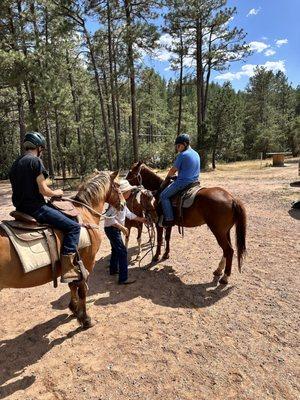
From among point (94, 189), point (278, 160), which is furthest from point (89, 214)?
point (278, 160)

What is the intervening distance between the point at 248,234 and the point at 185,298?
359 centimetres

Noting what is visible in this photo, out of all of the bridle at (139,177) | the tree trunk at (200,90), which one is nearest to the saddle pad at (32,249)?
the bridle at (139,177)

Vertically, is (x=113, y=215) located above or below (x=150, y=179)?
below

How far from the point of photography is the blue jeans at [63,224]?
11.9 ft

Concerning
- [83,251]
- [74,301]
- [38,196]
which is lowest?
[74,301]

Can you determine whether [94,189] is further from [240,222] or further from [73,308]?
[240,222]

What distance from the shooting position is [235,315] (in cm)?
440

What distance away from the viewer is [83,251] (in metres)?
4.05

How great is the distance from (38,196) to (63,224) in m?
0.42

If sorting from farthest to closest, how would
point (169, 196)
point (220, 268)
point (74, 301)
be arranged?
point (169, 196)
point (220, 268)
point (74, 301)

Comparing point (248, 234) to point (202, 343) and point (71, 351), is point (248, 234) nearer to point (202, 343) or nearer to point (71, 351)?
point (202, 343)

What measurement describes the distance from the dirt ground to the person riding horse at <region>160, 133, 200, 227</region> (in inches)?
47.3

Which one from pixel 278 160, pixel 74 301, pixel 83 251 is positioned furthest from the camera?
pixel 278 160

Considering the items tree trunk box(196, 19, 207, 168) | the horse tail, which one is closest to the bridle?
the horse tail
